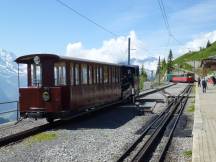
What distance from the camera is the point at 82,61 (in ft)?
64.8

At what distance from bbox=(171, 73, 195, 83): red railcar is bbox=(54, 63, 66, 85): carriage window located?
272 ft

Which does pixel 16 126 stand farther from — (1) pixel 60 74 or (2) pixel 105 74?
(2) pixel 105 74

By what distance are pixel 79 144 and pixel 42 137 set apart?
2015mm

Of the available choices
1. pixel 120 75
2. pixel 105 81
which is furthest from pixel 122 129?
pixel 120 75

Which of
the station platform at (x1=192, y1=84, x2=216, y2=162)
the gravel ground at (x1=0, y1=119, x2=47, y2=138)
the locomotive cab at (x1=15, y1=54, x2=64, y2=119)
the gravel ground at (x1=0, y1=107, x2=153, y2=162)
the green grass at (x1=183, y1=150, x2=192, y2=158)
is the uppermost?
the locomotive cab at (x1=15, y1=54, x2=64, y2=119)

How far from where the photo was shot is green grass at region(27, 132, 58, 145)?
551 inches

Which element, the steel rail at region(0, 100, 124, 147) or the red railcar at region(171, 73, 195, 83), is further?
the red railcar at region(171, 73, 195, 83)

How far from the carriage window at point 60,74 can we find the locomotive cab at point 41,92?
0.09 meters

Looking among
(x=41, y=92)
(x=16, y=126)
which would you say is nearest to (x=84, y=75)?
(x=41, y=92)

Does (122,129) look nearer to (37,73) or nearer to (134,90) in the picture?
(37,73)

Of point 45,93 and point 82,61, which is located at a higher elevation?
point 82,61

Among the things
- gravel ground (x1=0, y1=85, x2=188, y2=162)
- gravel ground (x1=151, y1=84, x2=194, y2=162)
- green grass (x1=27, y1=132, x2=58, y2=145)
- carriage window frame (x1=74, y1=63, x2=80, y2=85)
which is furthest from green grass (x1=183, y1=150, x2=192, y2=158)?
carriage window frame (x1=74, y1=63, x2=80, y2=85)

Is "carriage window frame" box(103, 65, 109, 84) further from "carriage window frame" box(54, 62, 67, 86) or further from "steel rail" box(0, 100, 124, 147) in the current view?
"carriage window frame" box(54, 62, 67, 86)

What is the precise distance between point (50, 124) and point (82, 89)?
2.49m
